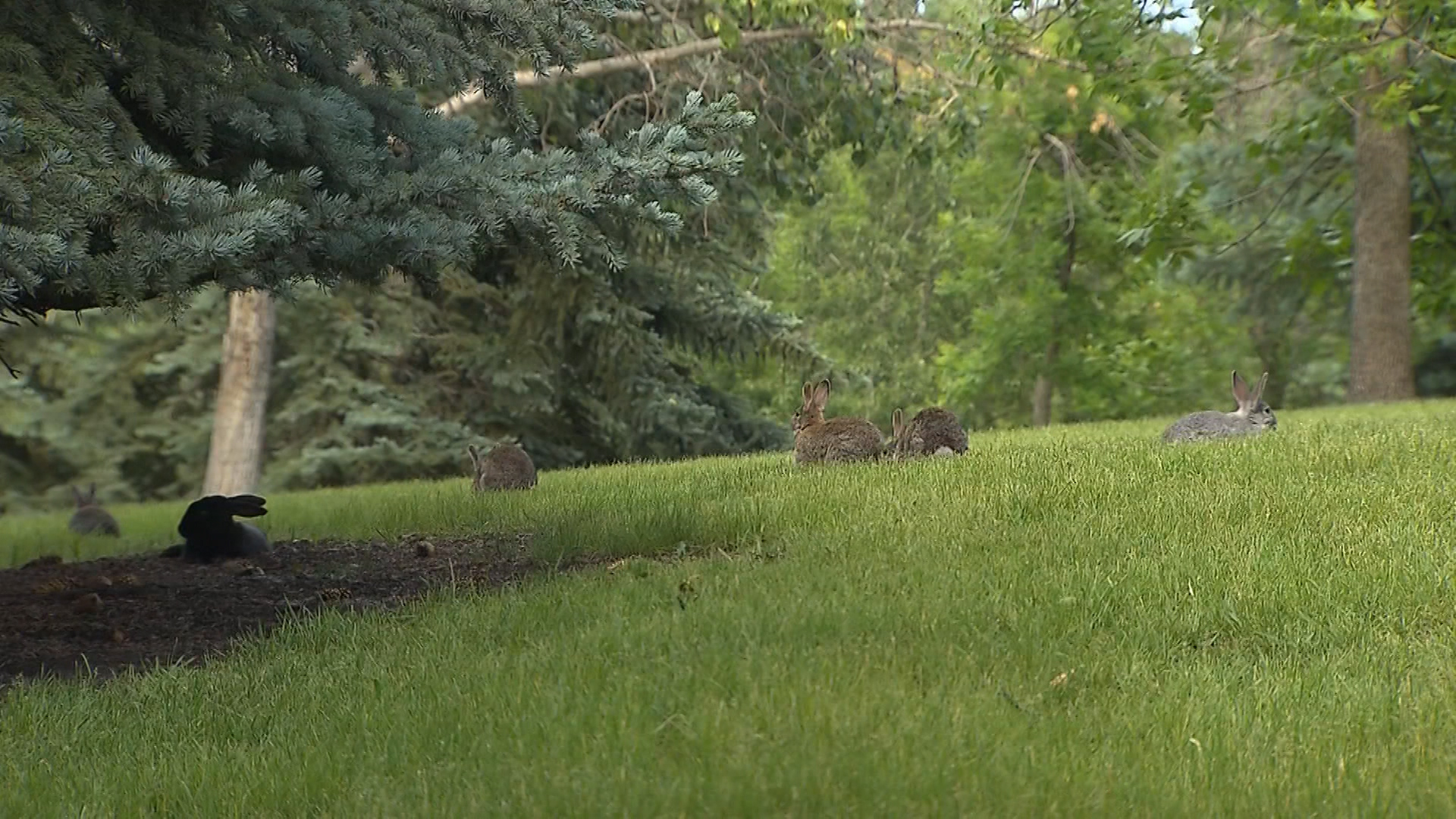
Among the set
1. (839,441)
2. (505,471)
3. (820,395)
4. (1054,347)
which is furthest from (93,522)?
(1054,347)

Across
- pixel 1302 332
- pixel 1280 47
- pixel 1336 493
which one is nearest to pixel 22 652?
pixel 1336 493

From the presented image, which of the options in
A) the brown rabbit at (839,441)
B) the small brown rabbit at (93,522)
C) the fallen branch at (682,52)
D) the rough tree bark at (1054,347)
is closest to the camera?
the brown rabbit at (839,441)

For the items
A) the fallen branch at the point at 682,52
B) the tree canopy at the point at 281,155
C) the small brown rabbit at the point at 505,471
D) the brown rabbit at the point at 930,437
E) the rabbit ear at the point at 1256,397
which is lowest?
the small brown rabbit at the point at 505,471

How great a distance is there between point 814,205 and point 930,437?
15.1 meters

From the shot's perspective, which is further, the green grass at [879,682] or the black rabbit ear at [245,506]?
the black rabbit ear at [245,506]

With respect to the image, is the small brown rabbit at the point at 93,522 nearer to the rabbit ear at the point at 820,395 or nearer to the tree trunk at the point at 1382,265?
the rabbit ear at the point at 820,395

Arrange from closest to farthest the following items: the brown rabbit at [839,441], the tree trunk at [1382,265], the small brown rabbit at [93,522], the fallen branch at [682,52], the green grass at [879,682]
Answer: the green grass at [879,682] → the brown rabbit at [839,441] → the small brown rabbit at [93,522] → the fallen branch at [682,52] → the tree trunk at [1382,265]

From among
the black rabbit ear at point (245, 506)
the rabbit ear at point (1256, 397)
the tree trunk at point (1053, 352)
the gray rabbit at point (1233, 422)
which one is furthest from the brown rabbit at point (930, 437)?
the tree trunk at point (1053, 352)

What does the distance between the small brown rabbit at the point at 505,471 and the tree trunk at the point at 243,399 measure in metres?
8.46

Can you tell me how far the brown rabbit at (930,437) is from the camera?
11.3m

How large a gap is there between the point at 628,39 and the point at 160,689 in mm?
17600

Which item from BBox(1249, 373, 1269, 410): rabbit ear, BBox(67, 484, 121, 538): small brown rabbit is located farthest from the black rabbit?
BBox(1249, 373, 1269, 410): rabbit ear

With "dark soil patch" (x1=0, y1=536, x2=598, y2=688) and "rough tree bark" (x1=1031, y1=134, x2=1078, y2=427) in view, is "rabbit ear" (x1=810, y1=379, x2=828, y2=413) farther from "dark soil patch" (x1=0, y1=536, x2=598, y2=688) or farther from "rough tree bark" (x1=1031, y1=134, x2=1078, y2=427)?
"rough tree bark" (x1=1031, y1=134, x2=1078, y2=427)

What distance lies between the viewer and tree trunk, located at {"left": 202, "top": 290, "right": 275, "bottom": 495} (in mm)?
20109
